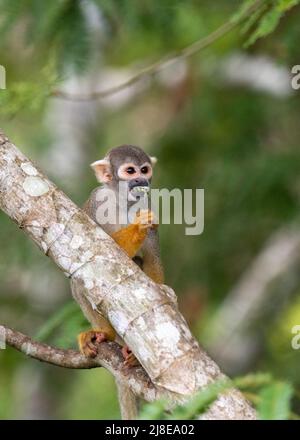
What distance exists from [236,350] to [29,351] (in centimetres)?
418

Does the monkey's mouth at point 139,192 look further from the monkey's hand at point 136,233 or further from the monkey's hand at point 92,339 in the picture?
the monkey's hand at point 92,339

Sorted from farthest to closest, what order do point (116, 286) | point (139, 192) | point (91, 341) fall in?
point (139, 192)
point (91, 341)
point (116, 286)

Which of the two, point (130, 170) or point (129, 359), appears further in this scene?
point (130, 170)

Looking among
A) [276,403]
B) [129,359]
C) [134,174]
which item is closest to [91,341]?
[129,359]

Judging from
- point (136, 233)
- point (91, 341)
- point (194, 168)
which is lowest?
point (91, 341)

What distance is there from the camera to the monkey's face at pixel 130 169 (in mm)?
4418

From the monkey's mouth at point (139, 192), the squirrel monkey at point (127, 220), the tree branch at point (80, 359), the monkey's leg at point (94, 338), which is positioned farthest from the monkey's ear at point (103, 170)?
the tree branch at point (80, 359)

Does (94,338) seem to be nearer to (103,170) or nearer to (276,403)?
(103,170)

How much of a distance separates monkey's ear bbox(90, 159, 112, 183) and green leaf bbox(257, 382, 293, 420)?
99.5 inches

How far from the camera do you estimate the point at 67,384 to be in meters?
8.81

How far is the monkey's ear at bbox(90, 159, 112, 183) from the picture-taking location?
4.60 metres

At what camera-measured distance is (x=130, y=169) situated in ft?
14.7

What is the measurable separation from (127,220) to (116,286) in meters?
1.37

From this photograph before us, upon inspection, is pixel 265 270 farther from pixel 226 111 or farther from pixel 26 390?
pixel 26 390
